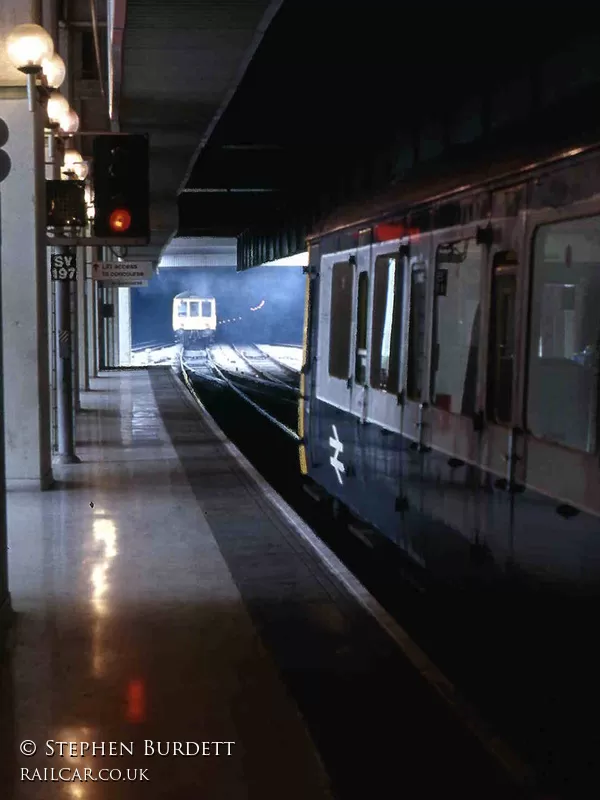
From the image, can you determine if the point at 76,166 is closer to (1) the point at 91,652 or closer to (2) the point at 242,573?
(2) the point at 242,573

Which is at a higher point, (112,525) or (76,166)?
(76,166)

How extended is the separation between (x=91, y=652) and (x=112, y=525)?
11.6ft

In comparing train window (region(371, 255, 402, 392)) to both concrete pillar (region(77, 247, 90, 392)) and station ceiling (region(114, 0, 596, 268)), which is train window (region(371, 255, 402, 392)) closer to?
station ceiling (region(114, 0, 596, 268))

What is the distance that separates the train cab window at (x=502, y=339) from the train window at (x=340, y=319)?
344 centimetres

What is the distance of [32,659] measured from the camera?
5695 mm

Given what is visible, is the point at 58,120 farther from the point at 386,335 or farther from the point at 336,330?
the point at 386,335

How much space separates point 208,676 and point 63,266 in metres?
8.44

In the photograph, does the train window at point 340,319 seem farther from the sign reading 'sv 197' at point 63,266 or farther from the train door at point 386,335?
the sign reading 'sv 197' at point 63,266

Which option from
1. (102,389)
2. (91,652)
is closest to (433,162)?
(91,652)

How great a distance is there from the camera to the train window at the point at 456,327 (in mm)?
6652

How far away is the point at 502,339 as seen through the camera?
6.25 m

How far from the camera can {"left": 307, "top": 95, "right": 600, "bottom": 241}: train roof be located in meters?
5.54

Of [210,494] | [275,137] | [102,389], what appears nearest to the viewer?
[210,494]

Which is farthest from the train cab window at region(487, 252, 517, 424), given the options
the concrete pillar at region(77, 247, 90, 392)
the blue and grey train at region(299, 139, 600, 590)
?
the concrete pillar at region(77, 247, 90, 392)
